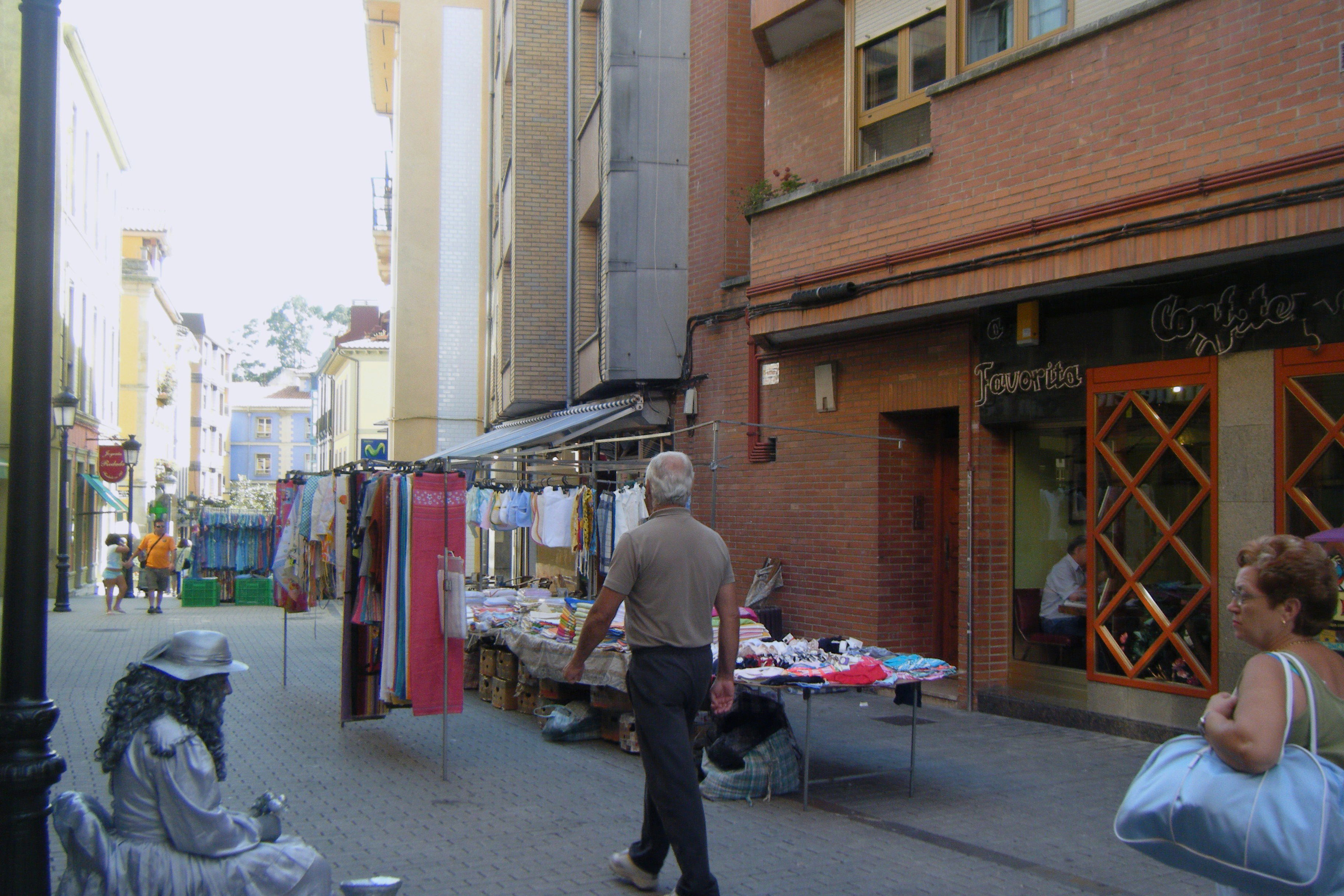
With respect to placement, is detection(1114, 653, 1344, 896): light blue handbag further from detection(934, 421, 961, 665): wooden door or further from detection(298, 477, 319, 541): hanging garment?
detection(298, 477, 319, 541): hanging garment

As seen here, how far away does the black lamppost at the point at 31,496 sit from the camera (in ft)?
13.0

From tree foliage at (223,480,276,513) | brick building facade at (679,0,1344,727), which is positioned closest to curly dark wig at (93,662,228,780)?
brick building facade at (679,0,1344,727)

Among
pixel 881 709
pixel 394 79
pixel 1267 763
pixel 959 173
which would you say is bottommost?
pixel 881 709

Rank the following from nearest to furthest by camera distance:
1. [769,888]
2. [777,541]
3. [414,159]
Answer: [769,888] < [777,541] < [414,159]

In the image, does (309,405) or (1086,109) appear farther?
(309,405)

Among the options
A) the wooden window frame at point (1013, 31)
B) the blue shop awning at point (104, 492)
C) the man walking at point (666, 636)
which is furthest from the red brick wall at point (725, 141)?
the blue shop awning at point (104, 492)

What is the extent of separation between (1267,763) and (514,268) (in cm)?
1816

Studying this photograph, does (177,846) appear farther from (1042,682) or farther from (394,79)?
(394,79)

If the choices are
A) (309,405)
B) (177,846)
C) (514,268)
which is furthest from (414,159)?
(309,405)

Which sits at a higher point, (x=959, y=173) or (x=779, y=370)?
(x=959, y=173)

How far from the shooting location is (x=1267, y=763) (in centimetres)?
285

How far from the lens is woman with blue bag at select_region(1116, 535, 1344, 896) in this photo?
9.23 feet

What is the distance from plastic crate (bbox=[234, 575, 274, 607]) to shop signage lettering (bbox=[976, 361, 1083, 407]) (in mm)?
18988

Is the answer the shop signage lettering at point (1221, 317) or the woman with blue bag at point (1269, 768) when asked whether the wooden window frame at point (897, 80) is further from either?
the woman with blue bag at point (1269, 768)
